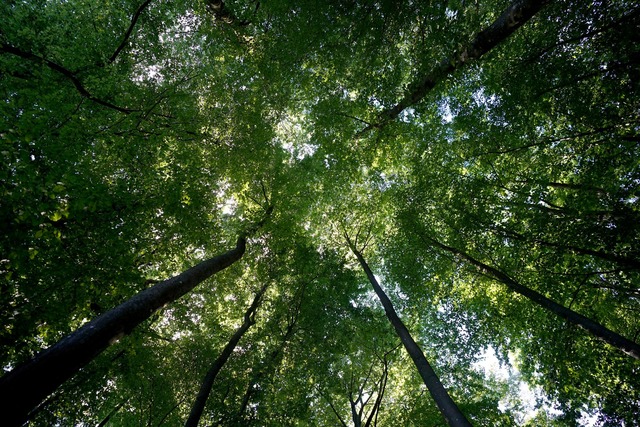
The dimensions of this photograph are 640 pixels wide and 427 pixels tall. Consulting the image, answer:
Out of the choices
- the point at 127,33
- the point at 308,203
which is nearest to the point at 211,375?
the point at 308,203

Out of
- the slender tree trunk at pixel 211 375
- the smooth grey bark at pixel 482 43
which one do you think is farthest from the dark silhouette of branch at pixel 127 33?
the slender tree trunk at pixel 211 375

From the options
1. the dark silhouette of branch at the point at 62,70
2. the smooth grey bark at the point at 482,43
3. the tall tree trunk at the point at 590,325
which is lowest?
the tall tree trunk at the point at 590,325

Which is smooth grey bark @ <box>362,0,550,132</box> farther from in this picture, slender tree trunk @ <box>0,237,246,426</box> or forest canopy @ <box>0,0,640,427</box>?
slender tree trunk @ <box>0,237,246,426</box>

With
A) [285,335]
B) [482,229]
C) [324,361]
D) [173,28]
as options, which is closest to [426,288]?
[482,229]

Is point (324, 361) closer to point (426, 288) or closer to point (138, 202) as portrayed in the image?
point (426, 288)

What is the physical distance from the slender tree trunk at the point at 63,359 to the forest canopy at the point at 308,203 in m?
0.03

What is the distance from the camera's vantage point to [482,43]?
6691 mm

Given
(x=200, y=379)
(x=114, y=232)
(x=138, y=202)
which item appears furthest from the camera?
(x=200, y=379)

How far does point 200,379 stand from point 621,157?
17.5 metres

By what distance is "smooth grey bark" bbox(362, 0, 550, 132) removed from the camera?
19.6 ft

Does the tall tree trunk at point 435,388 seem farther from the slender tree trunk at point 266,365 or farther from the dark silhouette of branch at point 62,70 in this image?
the dark silhouette of branch at point 62,70

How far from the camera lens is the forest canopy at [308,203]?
20.9ft

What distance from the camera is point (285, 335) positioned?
41.2ft

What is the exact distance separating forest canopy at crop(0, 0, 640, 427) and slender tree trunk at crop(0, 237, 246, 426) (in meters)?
0.03
